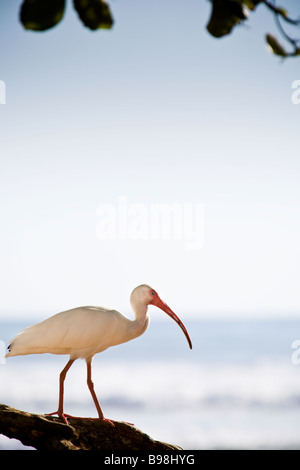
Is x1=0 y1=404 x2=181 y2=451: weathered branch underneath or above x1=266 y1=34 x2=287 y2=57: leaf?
underneath

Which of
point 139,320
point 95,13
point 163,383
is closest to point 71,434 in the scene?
point 139,320

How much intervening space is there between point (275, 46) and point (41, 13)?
347mm

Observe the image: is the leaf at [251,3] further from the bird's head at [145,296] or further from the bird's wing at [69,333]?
the bird's head at [145,296]

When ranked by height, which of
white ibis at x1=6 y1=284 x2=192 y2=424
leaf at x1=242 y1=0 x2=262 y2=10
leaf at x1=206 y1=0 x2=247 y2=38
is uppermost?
leaf at x1=242 y1=0 x2=262 y2=10

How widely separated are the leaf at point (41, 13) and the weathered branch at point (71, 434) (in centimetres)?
317

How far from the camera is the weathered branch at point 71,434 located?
3514 millimetres

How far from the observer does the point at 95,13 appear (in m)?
Result: 0.85

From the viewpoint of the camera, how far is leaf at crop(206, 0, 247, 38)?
85 cm

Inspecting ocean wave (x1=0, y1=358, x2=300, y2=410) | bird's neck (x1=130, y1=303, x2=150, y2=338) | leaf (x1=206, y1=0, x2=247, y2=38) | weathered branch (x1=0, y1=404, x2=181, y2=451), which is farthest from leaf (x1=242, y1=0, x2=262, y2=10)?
ocean wave (x1=0, y1=358, x2=300, y2=410)

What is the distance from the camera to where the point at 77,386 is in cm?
1476

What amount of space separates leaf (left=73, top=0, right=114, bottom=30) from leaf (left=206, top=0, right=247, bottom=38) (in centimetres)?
16

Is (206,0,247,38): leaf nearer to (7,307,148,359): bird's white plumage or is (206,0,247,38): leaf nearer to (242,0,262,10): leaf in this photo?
(242,0,262,10): leaf

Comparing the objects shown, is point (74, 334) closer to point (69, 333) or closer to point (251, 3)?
point (69, 333)

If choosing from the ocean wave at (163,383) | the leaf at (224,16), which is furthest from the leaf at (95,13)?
the ocean wave at (163,383)
